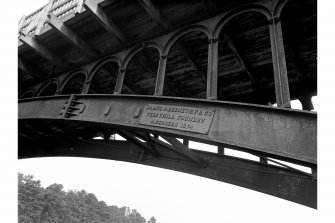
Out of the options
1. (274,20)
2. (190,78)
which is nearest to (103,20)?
(190,78)

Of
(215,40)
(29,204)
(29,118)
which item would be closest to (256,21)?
(215,40)

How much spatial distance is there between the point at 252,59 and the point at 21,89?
8.49 metres

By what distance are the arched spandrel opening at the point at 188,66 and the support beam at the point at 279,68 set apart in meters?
2.33

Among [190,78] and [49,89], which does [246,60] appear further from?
[49,89]

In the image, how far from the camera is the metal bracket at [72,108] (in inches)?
293

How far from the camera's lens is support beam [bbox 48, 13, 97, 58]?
784cm

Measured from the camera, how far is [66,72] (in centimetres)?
952

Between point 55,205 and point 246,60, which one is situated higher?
point 246,60

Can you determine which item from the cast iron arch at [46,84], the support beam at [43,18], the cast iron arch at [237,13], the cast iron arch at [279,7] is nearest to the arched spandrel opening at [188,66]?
the cast iron arch at [237,13]

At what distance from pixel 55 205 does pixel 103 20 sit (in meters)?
96.1

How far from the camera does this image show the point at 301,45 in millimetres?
7391

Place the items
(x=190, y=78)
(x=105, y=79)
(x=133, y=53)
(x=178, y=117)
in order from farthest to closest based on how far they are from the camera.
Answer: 1. (x=105, y=79)
2. (x=190, y=78)
3. (x=133, y=53)
4. (x=178, y=117)

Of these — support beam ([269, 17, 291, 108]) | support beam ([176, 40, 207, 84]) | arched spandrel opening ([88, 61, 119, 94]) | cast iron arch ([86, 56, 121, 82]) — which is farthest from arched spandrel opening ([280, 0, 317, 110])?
A: arched spandrel opening ([88, 61, 119, 94])

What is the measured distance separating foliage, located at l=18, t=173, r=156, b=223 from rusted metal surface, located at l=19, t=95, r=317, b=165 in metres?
A: 83.5
